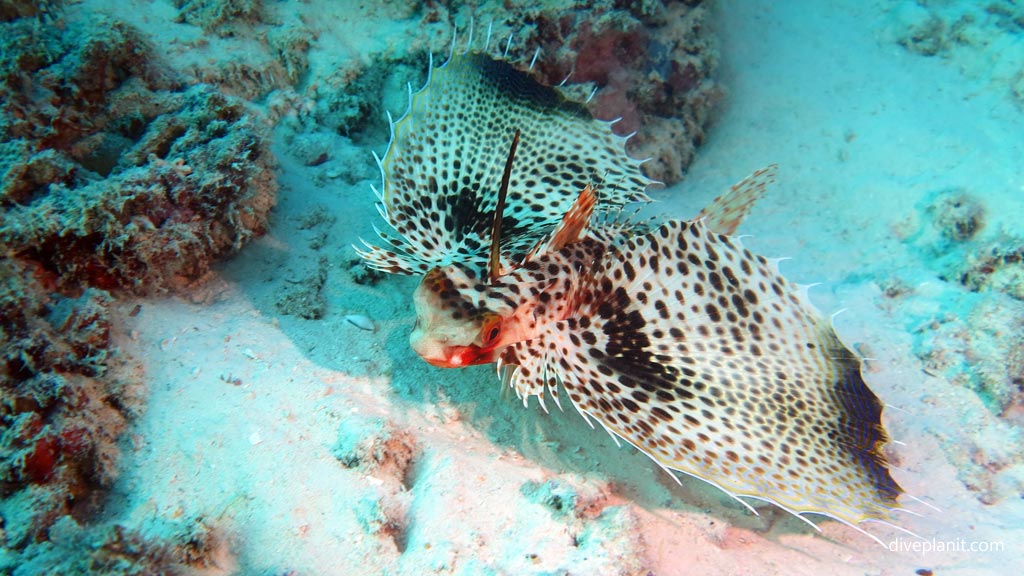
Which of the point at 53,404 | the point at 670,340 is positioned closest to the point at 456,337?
the point at 670,340

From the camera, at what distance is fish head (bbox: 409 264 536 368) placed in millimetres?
3127

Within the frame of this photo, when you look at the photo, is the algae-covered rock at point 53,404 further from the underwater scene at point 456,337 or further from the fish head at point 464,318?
the fish head at point 464,318

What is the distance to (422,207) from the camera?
4.29 m

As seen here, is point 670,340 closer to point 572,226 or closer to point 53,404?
point 572,226

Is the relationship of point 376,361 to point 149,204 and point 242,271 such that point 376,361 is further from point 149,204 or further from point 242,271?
point 149,204

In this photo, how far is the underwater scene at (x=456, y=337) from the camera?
3.01 metres

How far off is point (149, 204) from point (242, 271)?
0.87 m

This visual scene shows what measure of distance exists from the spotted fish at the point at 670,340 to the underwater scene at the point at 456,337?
18 millimetres

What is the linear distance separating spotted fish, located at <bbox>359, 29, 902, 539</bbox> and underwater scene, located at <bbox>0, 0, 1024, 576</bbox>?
0.02 metres

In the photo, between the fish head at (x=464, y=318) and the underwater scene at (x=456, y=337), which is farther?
the fish head at (x=464, y=318)
